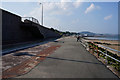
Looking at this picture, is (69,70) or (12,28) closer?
(69,70)

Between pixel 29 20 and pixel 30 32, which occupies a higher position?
pixel 29 20

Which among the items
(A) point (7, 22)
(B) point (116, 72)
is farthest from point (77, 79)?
(A) point (7, 22)

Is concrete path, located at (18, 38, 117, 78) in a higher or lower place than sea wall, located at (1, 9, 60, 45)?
lower

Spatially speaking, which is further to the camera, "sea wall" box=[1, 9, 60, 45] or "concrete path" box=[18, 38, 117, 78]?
"sea wall" box=[1, 9, 60, 45]

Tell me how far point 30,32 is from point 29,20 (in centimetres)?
564

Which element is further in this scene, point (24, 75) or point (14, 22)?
point (14, 22)

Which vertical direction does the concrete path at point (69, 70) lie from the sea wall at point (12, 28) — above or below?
below

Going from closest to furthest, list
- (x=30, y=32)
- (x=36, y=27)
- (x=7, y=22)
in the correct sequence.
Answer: (x=7, y=22)
(x=36, y=27)
(x=30, y=32)

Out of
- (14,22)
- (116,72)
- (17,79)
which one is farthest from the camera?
(14,22)

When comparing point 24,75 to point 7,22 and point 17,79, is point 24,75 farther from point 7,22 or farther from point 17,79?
point 7,22

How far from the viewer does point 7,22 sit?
17.5m

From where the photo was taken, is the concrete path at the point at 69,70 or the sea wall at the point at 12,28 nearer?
the concrete path at the point at 69,70

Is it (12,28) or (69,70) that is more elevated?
(12,28)

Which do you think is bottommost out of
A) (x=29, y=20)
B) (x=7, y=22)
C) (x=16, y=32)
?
(x=16, y=32)
